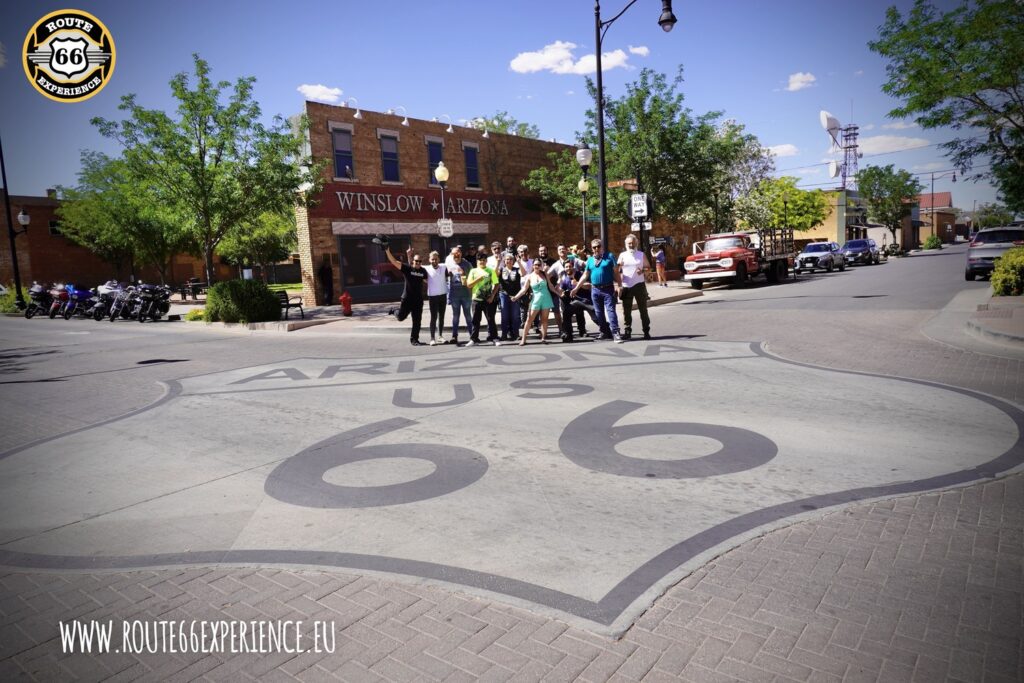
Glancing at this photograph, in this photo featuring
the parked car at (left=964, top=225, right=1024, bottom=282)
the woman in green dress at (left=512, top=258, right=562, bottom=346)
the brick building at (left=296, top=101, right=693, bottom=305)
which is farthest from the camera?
the brick building at (left=296, top=101, right=693, bottom=305)

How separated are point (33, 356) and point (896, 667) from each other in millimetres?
17343

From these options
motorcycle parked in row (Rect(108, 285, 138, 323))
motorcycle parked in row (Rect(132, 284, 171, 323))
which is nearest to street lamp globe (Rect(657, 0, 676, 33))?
motorcycle parked in row (Rect(132, 284, 171, 323))

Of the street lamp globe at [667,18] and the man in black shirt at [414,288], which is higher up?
the street lamp globe at [667,18]

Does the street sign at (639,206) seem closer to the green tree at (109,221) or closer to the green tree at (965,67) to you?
the green tree at (965,67)

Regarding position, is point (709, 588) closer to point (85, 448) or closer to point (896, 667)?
point (896, 667)

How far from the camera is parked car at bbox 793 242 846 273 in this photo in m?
34.2

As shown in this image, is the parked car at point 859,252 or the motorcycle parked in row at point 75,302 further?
the parked car at point 859,252

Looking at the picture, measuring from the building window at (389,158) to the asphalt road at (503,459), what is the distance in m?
17.8

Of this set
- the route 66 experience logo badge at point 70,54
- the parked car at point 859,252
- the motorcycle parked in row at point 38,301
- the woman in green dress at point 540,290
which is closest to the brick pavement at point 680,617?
the woman in green dress at point 540,290

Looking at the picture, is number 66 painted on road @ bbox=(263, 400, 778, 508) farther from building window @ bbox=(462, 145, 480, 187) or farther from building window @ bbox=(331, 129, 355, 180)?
building window @ bbox=(462, 145, 480, 187)

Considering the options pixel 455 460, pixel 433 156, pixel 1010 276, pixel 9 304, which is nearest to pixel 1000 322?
pixel 1010 276

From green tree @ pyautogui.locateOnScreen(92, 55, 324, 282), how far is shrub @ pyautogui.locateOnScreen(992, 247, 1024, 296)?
20719mm

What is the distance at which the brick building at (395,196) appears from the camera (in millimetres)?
24422

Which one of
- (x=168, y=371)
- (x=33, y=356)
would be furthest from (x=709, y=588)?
(x=33, y=356)
